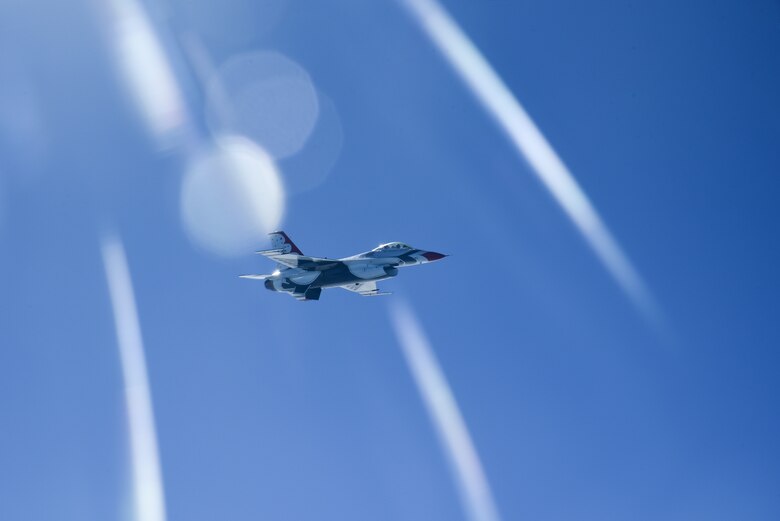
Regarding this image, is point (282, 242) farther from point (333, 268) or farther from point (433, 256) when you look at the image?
point (433, 256)

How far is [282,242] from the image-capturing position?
72.5 meters

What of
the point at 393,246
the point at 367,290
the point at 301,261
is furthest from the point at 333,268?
the point at 367,290

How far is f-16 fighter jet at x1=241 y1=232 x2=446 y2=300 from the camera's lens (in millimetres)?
69125

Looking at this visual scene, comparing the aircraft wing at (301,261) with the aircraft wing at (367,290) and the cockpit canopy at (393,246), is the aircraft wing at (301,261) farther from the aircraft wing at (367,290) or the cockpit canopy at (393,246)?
the aircraft wing at (367,290)

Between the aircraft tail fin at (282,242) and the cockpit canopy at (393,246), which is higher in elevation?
the aircraft tail fin at (282,242)

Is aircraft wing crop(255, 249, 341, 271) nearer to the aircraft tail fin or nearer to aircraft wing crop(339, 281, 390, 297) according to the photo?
the aircraft tail fin

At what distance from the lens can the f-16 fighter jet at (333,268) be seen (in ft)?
227

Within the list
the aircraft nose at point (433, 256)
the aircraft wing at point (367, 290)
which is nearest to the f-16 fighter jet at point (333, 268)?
the aircraft nose at point (433, 256)

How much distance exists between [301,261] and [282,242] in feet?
13.8

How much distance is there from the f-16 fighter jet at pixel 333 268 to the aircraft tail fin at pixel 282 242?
170 millimetres

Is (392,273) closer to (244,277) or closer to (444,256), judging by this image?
(444,256)

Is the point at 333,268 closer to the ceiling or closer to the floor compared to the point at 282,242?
closer to the floor

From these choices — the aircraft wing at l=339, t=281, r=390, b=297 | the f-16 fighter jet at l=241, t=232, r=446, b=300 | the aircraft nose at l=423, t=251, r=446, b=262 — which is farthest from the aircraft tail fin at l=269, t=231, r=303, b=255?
the aircraft nose at l=423, t=251, r=446, b=262

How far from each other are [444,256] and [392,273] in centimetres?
585
